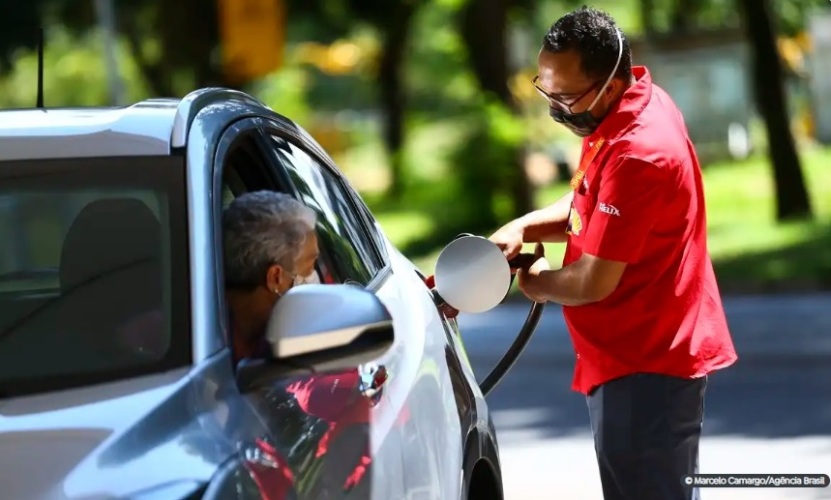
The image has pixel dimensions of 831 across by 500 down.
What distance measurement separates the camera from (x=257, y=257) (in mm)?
3482

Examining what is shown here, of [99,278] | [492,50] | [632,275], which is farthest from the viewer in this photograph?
[492,50]

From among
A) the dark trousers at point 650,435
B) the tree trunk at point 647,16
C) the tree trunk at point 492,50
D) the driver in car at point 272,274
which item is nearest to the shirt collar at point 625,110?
the dark trousers at point 650,435

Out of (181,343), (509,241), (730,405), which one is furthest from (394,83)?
(181,343)

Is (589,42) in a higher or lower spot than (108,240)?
higher

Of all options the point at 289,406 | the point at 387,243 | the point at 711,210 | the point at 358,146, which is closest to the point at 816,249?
the point at 711,210

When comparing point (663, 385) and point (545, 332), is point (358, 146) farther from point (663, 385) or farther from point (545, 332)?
point (663, 385)

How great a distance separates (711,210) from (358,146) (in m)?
43.6

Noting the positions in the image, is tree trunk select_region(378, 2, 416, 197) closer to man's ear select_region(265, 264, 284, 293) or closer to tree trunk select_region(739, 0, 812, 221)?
tree trunk select_region(739, 0, 812, 221)

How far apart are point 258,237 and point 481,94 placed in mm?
21539

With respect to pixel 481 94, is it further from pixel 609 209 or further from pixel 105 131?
Answer: pixel 105 131

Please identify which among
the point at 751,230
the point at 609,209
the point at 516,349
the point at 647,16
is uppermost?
the point at 609,209

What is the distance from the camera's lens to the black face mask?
13.9ft

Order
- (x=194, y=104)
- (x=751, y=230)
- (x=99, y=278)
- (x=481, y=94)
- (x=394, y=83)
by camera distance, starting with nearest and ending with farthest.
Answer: (x=99, y=278) < (x=194, y=104) < (x=751, y=230) < (x=481, y=94) < (x=394, y=83)

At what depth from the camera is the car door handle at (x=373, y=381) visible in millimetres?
3465
